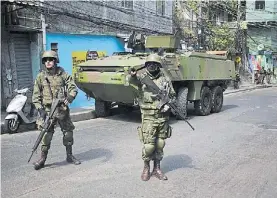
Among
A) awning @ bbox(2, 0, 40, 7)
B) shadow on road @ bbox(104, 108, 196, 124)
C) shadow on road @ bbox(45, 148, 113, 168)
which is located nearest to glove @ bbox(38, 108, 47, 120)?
shadow on road @ bbox(45, 148, 113, 168)

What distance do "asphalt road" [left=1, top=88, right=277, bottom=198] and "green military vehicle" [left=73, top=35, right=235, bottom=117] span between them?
919 mm

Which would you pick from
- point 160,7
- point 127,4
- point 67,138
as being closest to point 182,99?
point 67,138

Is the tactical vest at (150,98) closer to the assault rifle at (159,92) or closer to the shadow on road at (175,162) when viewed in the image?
the assault rifle at (159,92)

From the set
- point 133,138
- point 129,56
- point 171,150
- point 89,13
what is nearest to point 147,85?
point 171,150

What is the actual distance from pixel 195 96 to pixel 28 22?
5075 millimetres

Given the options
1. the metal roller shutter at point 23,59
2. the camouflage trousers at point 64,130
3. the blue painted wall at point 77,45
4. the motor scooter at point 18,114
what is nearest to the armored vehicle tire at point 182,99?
the motor scooter at point 18,114

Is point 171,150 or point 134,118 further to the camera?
point 134,118

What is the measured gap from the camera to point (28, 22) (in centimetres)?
1140

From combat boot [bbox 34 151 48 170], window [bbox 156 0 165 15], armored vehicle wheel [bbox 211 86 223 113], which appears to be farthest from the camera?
window [bbox 156 0 165 15]

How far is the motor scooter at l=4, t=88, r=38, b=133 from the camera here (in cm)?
829

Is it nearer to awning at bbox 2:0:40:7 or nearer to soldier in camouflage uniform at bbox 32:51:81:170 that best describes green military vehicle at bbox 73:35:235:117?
awning at bbox 2:0:40:7

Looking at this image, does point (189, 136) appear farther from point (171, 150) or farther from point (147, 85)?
point (147, 85)

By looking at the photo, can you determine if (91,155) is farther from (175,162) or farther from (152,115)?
(152,115)

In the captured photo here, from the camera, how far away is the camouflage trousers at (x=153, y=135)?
498 centimetres
